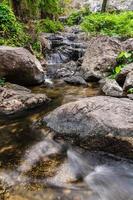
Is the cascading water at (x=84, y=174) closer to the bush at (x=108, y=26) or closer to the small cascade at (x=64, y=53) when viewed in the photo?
the small cascade at (x=64, y=53)

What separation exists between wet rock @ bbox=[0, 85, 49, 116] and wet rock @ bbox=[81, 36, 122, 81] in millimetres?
2705

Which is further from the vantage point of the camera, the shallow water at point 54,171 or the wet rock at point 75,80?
the wet rock at point 75,80

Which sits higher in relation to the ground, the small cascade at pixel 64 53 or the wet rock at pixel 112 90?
the wet rock at pixel 112 90

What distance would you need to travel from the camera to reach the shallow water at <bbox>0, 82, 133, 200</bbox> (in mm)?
3621

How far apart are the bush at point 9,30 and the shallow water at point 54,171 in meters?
5.82

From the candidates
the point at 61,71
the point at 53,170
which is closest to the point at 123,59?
the point at 61,71

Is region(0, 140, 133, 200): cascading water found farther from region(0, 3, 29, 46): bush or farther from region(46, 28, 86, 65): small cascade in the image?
region(46, 28, 86, 65): small cascade

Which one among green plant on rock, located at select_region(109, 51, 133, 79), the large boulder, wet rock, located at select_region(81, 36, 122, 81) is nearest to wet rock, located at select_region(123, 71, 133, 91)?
green plant on rock, located at select_region(109, 51, 133, 79)

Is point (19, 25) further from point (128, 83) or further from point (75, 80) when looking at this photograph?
point (128, 83)

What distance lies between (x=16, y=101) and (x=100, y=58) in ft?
13.0

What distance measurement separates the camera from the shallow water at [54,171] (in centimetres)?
362

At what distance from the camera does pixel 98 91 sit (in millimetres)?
7824

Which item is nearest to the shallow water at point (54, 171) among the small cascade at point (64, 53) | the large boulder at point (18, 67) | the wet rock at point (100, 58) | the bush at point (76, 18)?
the large boulder at point (18, 67)

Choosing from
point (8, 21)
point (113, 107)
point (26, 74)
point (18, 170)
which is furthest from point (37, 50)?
point (18, 170)
